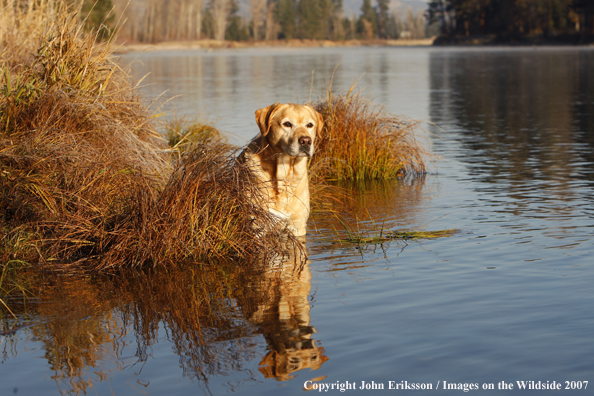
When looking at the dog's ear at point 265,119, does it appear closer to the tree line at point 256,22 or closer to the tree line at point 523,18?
the tree line at point 523,18

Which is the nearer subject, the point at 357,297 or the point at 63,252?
the point at 357,297

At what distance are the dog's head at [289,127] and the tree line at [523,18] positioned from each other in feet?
306

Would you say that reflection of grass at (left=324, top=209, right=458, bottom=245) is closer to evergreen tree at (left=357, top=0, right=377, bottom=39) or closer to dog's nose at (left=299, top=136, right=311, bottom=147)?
dog's nose at (left=299, top=136, right=311, bottom=147)

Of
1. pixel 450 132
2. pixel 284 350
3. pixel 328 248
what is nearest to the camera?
pixel 284 350

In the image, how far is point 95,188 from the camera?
7.18 meters

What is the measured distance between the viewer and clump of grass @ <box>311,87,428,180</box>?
1155 centimetres

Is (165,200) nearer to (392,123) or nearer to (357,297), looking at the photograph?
(357,297)

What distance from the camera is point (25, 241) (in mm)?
6820

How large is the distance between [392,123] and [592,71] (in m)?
34.0

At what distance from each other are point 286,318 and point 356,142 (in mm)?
6762

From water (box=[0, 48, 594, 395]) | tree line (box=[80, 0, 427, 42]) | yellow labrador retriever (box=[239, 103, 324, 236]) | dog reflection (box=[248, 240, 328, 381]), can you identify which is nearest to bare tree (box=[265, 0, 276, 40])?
tree line (box=[80, 0, 427, 42])

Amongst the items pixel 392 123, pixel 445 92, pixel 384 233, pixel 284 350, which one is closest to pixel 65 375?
pixel 284 350

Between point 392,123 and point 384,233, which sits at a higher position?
point 392,123

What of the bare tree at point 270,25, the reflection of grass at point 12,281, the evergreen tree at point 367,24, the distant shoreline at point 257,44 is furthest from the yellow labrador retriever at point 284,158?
the evergreen tree at point 367,24
